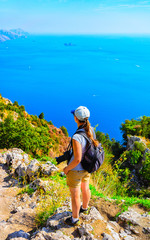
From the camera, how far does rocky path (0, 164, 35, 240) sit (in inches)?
135

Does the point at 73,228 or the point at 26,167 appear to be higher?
the point at 26,167

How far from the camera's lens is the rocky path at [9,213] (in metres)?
3.43

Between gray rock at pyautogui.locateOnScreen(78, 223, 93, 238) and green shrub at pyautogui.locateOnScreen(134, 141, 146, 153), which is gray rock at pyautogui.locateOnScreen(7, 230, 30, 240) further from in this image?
green shrub at pyautogui.locateOnScreen(134, 141, 146, 153)

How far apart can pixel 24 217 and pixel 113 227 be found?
1.69 metres

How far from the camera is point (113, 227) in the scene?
3.25 meters

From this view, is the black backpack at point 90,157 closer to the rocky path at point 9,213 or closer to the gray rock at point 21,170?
the rocky path at point 9,213

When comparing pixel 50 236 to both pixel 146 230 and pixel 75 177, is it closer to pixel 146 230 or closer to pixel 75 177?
pixel 75 177

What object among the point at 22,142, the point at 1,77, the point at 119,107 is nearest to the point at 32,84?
the point at 1,77

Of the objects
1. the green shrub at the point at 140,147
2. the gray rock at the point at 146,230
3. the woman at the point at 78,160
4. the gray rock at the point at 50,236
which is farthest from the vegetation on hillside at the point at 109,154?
the gray rock at the point at 146,230

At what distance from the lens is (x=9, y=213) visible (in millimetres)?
4270

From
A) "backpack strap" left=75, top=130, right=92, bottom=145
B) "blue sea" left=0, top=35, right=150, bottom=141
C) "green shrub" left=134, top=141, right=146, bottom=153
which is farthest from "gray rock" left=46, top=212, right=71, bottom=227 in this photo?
"blue sea" left=0, top=35, right=150, bottom=141

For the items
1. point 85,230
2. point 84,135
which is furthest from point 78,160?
point 85,230

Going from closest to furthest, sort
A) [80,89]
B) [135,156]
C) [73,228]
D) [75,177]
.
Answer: [75,177]
[73,228]
[135,156]
[80,89]

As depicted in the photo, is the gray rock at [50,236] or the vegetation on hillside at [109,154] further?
the vegetation on hillside at [109,154]
